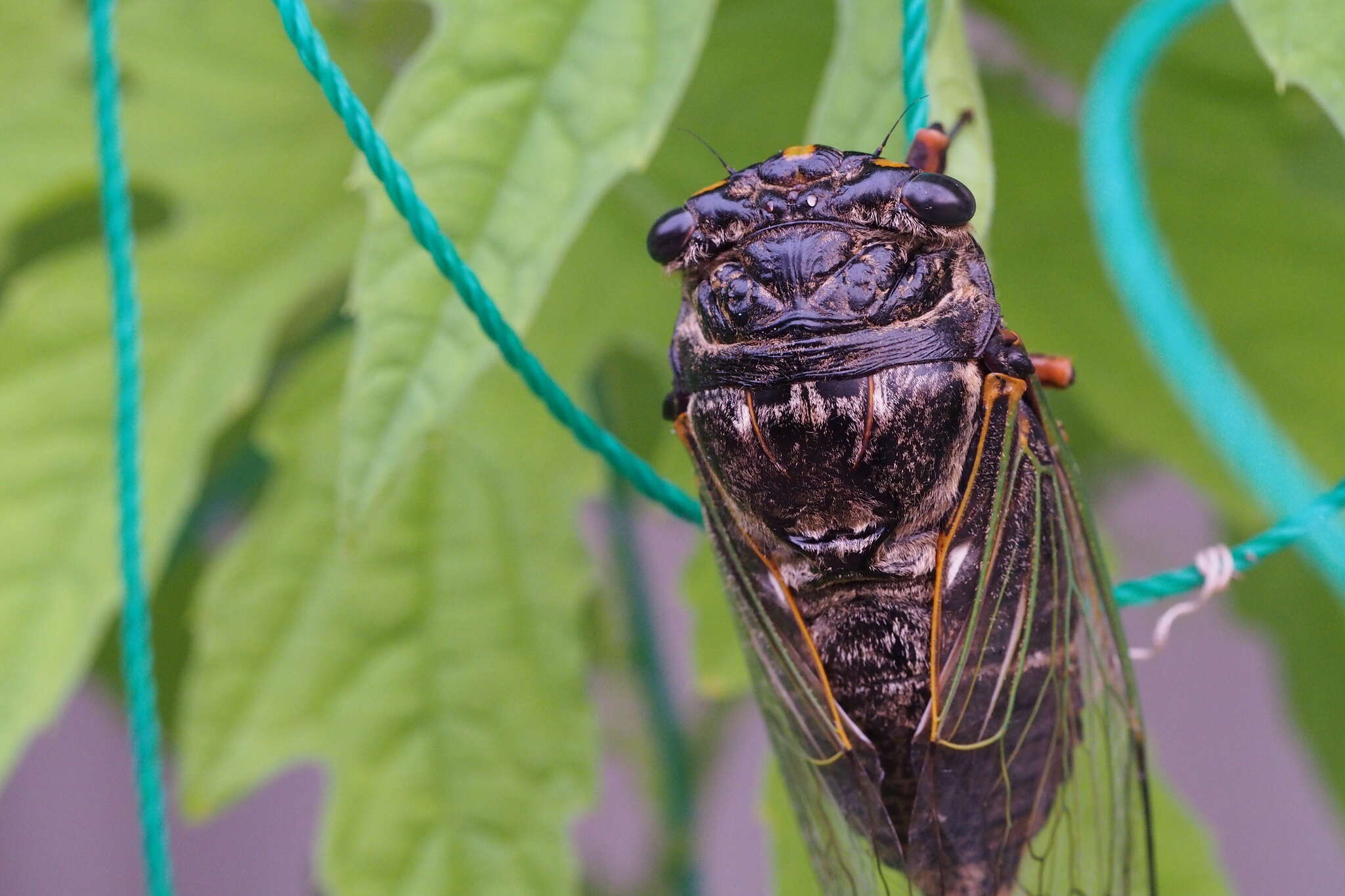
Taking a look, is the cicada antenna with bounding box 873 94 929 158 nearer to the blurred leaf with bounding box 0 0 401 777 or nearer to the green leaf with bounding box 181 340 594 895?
the green leaf with bounding box 181 340 594 895

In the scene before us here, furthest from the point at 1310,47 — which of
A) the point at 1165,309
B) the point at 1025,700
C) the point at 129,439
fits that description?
the point at 129,439

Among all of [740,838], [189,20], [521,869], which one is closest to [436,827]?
[521,869]

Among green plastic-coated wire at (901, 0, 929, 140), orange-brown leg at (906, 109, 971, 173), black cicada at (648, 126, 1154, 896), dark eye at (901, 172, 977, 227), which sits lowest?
black cicada at (648, 126, 1154, 896)

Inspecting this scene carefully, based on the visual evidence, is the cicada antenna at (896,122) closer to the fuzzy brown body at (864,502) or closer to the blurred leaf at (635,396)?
the fuzzy brown body at (864,502)

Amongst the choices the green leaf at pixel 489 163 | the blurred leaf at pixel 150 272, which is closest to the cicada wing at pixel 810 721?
the green leaf at pixel 489 163

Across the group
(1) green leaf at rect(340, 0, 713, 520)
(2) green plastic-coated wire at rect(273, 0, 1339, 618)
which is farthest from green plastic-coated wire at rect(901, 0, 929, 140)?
(1) green leaf at rect(340, 0, 713, 520)
